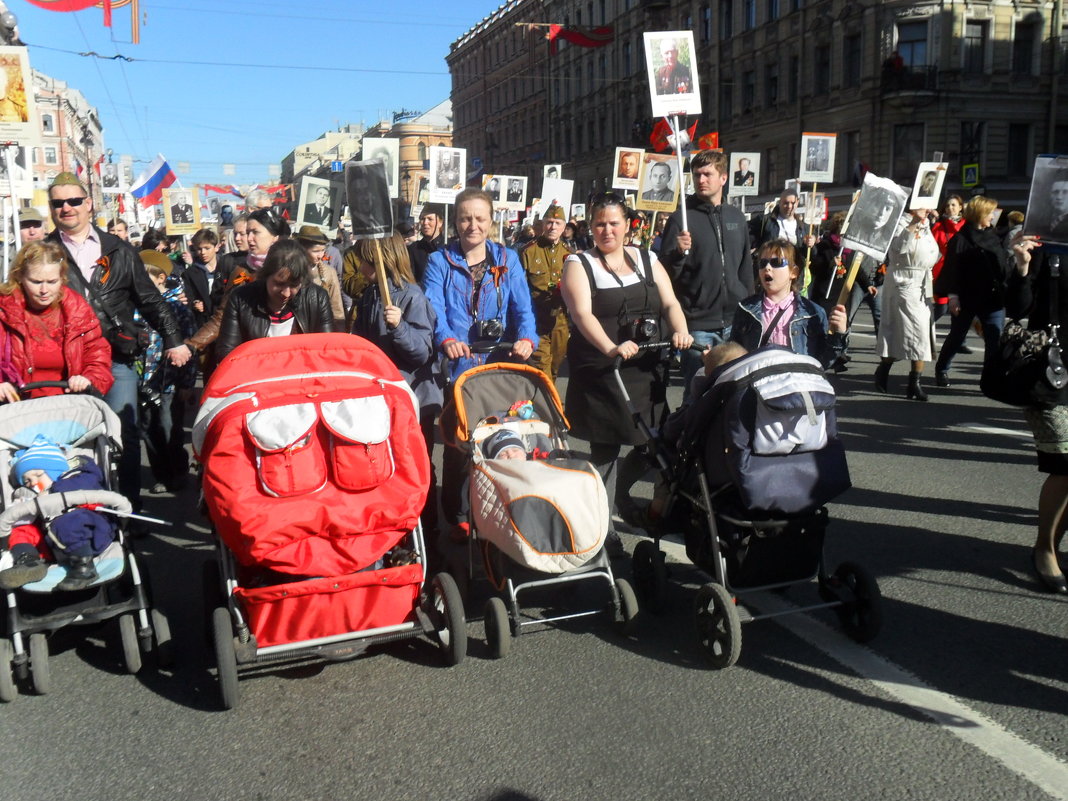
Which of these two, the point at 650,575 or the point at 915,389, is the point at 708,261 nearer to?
the point at 650,575

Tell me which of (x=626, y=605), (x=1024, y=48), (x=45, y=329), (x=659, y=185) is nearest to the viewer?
(x=626, y=605)

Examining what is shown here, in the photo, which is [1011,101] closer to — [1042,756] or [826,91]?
[826,91]

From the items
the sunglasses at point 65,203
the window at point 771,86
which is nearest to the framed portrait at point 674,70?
the sunglasses at point 65,203

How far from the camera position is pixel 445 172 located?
46.6ft

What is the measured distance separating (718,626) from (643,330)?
1.70 meters

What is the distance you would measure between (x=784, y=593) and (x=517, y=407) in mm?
1527

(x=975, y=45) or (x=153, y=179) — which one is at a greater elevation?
(x=975, y=45)

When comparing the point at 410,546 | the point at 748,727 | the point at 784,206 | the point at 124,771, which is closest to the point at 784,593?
the point at 748,727

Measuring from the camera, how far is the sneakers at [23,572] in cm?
391

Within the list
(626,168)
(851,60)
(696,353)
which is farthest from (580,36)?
(696,353)

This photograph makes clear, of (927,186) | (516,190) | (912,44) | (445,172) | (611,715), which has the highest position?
(912,44)

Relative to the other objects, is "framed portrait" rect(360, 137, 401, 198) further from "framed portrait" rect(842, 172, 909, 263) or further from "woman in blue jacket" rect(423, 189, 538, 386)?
"framed portrait" rect(842, 172, 909, 263)

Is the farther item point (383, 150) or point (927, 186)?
point (927, 186)

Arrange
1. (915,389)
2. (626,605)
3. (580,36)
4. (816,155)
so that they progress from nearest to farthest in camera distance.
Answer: (626,605) < (915,389) < (816,155) < (580,36)
